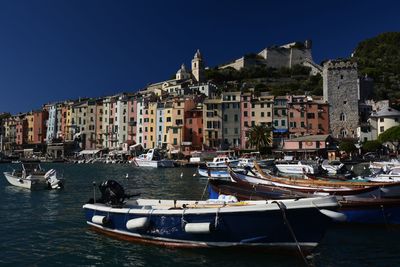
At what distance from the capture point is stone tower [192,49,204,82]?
11681 centimetres

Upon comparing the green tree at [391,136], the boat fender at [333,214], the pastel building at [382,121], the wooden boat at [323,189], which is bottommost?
the boat fender at [333,214]

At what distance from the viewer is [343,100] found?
7738cm

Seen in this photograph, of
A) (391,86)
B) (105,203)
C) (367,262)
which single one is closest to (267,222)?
(367,262)

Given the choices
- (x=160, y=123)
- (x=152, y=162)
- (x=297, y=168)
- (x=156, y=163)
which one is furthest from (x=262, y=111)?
(x=297, y=168)

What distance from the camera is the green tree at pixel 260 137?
233 ft

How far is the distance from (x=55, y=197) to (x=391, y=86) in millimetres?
94406

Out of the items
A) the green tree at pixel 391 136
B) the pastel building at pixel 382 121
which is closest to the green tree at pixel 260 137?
the green tree at pixel 391 136

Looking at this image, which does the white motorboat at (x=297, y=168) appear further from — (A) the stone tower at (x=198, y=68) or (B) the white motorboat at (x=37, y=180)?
(A) the stone tower at (x=198, y=68)

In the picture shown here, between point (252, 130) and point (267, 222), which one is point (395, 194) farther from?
point (252, 130)

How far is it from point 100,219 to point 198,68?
105 meters

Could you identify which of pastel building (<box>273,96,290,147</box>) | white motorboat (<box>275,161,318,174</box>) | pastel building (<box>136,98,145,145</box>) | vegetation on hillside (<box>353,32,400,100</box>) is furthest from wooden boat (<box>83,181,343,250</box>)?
vegetation on hillside (<box>353,32,400,100</box>)

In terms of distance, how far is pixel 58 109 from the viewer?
361ft

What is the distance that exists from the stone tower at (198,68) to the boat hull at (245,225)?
106m

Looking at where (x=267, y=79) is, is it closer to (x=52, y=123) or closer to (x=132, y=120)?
(x=132, y=120)
